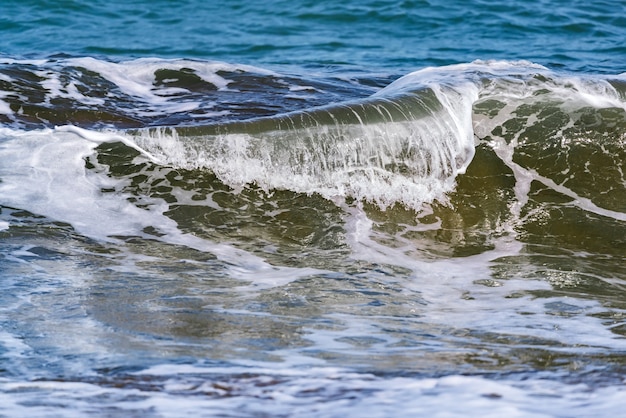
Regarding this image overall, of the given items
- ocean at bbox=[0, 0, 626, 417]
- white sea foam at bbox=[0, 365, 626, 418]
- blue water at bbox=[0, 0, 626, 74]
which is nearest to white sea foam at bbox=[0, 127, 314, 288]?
ocean at bbox=[0, 0, 626, 417]

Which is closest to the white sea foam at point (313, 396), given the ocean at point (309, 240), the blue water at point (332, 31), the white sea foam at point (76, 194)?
the ocean at point (309, 240)

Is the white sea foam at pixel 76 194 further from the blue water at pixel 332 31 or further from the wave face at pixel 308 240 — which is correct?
the blue water at pixel 332 31

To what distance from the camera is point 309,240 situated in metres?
5.02

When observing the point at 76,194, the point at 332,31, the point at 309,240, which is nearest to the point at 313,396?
the point at 309,240

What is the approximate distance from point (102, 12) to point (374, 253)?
32.9 ft

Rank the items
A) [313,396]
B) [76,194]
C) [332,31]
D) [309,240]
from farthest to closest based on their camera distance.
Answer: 1. [332,31]
2. [76,194]
3. [309,240]
4. [313,396]

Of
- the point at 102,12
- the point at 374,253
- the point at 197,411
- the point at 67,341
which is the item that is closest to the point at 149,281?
the point at 67,341

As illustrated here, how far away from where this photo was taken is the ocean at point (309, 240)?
9.01ft

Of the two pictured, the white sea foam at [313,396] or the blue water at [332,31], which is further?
the blue water at [332,31]

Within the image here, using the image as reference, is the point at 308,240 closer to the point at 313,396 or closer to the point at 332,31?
the point at 313,396

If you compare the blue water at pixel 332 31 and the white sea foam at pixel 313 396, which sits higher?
the blue water at pixel 332 31

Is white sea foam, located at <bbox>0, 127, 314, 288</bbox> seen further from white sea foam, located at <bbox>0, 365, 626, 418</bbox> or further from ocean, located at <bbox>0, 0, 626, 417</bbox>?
white sea foam, located at <bbox>0, 365, 626, 418</bbox>

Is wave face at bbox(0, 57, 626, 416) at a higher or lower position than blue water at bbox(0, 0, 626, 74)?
lower

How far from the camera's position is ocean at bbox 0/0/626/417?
108 inches
